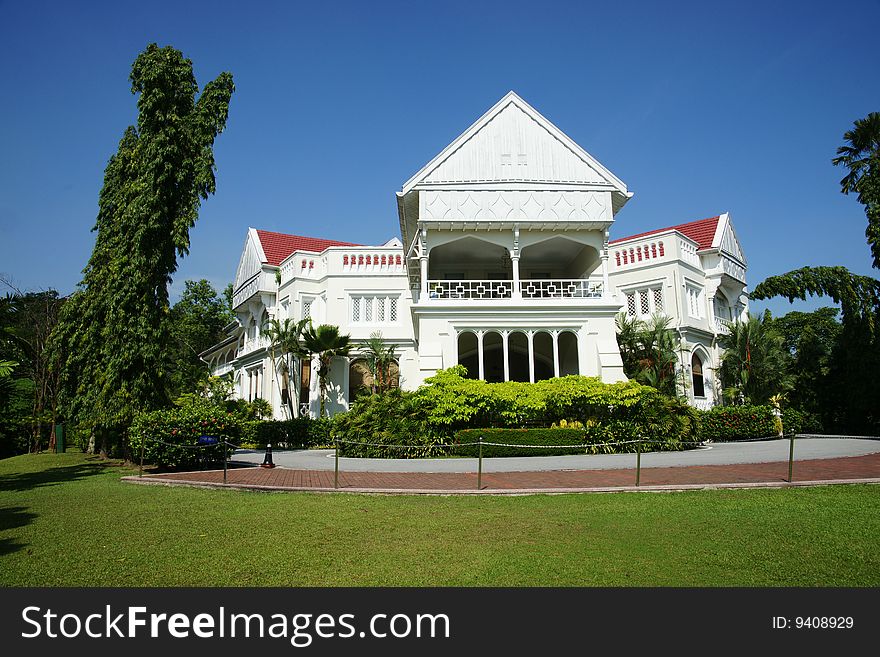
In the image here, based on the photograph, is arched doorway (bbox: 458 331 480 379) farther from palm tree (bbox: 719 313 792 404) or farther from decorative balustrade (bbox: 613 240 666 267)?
palm tree (bbox: 719 313 792 404)

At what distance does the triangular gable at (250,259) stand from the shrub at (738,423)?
86.0 ft

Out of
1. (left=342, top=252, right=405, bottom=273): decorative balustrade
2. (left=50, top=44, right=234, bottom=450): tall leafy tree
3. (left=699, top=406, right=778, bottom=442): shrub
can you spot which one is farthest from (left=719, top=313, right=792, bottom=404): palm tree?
(left=50, top=44, right=234, bottom=450): tall leafy tree

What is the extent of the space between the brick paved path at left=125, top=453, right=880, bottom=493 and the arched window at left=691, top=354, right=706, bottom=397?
1591 centimetres

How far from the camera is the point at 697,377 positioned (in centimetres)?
3016

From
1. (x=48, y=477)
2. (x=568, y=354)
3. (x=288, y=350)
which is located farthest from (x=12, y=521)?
(x=568, y=354)

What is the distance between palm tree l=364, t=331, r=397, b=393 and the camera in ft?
99.1

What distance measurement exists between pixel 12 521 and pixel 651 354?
2331 centimetres

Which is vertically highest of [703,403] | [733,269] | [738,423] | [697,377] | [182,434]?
[733,269]

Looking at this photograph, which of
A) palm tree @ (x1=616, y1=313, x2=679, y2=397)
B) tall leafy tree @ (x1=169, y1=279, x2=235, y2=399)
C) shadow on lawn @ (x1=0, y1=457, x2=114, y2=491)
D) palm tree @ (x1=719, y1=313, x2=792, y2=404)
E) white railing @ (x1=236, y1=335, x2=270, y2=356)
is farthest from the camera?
tall leafy tree @ (x1=169, y1=279, x2=235, y2=399)

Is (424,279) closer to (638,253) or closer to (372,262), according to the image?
(372,262)

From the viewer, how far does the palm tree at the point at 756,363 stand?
27234 millimetres

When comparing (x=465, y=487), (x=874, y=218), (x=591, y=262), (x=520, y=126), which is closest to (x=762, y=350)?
(x=874, y=218)

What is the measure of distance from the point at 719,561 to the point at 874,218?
87.6 feet
